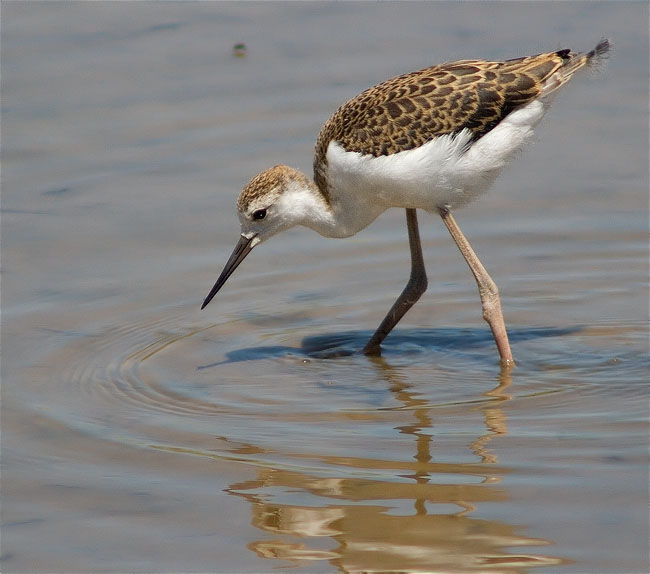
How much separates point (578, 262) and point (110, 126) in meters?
4.48

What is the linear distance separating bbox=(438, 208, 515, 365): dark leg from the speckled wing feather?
59cm

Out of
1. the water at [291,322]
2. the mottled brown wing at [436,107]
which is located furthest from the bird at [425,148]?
the water at [291,322]

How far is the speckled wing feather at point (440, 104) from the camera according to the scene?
739cm

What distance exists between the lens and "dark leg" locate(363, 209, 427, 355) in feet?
26.4

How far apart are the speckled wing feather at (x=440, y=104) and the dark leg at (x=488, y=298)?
589 mm

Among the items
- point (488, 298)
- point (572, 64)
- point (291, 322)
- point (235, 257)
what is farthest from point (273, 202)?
point (572, 64)

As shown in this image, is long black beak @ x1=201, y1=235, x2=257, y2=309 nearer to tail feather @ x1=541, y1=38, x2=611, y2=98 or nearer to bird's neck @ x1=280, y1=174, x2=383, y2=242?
bird's neck @ x1=280, y1=174, x2=383, y2=242

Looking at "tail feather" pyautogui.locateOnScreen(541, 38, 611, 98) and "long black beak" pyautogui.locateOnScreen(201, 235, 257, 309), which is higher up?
"tail feather" pyautogui.locateOnScreen(541, 38, 611, 98)

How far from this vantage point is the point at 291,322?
27.7 feet

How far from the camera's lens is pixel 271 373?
25.1ft

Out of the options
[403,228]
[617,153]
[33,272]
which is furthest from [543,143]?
[33,272]

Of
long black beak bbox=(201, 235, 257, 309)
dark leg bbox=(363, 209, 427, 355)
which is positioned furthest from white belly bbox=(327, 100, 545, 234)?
long black beak bbox=(201, 235, 257, 309)

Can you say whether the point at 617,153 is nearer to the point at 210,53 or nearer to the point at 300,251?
the point at 300,251

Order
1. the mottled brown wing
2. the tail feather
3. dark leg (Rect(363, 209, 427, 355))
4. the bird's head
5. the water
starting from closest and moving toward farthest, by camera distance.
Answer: the water < the mottled brown wing < the tail feather < the bird's head < dark leg (Rect(363, 209, 427, 355))
